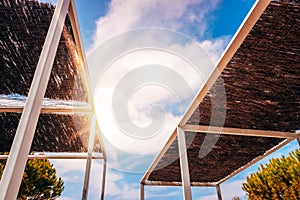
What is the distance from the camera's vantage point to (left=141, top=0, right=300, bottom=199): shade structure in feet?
7.77

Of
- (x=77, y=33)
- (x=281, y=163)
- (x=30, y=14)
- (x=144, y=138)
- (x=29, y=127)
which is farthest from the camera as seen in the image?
(x=281, y=163)

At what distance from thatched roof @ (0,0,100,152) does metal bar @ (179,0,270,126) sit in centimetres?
182

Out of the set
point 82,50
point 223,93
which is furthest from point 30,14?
point 223,93

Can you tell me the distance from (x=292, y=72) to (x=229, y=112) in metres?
1.16

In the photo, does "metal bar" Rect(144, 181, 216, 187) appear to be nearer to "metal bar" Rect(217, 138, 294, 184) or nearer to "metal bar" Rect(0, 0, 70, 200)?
"metal bar" Rect(217, 138, 294, 184)

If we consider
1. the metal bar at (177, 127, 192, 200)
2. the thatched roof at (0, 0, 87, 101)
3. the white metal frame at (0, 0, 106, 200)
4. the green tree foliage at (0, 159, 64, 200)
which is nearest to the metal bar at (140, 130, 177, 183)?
the metal bar at (177, 127, 192, 200)

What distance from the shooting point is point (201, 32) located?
14.8ft

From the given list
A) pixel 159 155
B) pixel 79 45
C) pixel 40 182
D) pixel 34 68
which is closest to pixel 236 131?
→ pixel 159 155

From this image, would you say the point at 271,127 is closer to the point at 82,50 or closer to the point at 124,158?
the point at 124,158

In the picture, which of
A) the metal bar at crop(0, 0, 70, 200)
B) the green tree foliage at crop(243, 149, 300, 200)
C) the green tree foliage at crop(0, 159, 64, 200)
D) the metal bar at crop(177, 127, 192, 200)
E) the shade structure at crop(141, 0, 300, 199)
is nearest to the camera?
the metal bar at crop(0, 0, 70, 200)

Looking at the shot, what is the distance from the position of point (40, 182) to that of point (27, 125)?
841 cm

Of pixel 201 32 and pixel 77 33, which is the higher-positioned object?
pixel 201 32

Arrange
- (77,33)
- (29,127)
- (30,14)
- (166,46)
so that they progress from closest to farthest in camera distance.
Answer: (29,127) → (30,14) → (77,33) → (166,46)

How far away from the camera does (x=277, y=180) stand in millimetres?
6578
